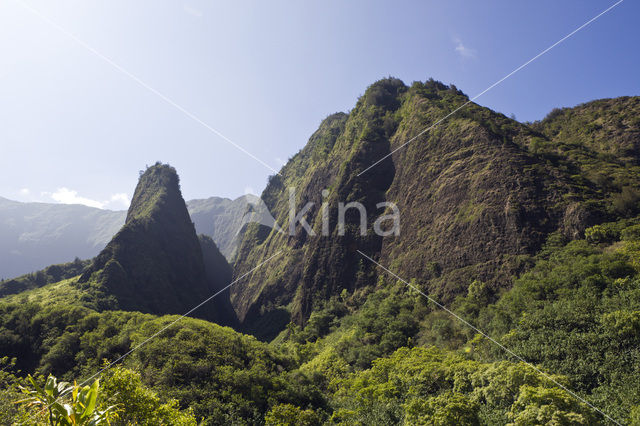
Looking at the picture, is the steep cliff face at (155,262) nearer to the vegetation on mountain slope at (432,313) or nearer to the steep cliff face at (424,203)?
the vegetation on mountain slope at (432,313)

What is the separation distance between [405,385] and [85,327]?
30.0 m

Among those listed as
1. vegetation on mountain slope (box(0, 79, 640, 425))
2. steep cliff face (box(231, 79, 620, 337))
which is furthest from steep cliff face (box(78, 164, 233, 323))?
steep cliff face (box(231, 79, 620, 337))

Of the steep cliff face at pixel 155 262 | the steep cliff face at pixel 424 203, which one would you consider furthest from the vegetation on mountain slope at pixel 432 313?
the steep cliff face at pixel 155 262

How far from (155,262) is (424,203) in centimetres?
5264

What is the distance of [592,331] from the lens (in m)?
16.1

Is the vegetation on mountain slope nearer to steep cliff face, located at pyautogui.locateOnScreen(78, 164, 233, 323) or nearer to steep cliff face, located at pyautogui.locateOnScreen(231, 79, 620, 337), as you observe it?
steep cliff face, located at pyautogui.locateOnScreen(231, 79, 620, 337)

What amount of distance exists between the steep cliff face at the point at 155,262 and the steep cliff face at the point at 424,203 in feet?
42.6

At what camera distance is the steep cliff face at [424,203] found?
28562 millimetres

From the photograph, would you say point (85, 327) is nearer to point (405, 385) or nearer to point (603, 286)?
point (405, 385)

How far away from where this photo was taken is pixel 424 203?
40.4 metres

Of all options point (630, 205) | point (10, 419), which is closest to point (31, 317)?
point (10, 419)

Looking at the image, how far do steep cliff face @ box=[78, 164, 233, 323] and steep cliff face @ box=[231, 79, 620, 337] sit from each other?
13.0 m

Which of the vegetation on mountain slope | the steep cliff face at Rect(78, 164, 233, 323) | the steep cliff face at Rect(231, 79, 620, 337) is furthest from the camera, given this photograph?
the steep cliff face at Rect(78, 164, 233, 323)

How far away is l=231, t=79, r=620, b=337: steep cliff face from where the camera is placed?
28.6 metres
